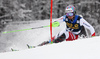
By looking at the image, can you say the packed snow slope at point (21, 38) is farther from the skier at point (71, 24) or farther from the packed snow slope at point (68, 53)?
the packed snow slope at point (68, 53)

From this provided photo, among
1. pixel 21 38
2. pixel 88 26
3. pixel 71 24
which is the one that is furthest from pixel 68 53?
pixel 21 38

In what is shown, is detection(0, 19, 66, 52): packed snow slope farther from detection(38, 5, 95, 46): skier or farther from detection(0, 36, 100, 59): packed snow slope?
detection(0, 36, 100, 59): packed snow slope

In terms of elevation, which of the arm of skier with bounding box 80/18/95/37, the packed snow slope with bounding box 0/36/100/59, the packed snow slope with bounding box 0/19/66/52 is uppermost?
the packed snow slope with bounding box 0/36/100/59

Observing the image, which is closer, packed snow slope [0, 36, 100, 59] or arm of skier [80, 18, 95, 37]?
packed snow slope [0, 36, 100, 59]

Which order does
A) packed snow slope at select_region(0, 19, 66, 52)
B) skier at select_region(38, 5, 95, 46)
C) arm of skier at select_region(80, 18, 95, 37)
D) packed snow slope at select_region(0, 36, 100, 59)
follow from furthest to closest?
packed snow slope at select_region(0, 19, 66, 52)
skier at select_region(38, 5, 95, 46)
arm of skier at select_region(80, 18, 95, 37)
packed snow slope at select_region(0, 36, 100, 59)

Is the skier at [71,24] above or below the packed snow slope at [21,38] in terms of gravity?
above

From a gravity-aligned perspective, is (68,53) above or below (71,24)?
above

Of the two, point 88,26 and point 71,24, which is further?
point 71,24

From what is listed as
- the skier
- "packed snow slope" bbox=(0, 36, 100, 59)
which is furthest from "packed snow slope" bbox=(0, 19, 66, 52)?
"packed snow slope" bbox=(0, 36, 100, 59)

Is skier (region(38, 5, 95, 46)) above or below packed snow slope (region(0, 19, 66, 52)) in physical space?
A: above

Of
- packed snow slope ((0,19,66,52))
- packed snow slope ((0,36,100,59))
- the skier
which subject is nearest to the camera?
packed snow slope ((0,36,100,59))

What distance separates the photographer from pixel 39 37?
32.1 ft

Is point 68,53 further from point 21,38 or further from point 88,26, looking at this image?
point 21,38

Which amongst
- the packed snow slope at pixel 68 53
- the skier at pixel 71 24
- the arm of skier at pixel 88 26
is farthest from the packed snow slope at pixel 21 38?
the packed snow slope at pixel 68 53
